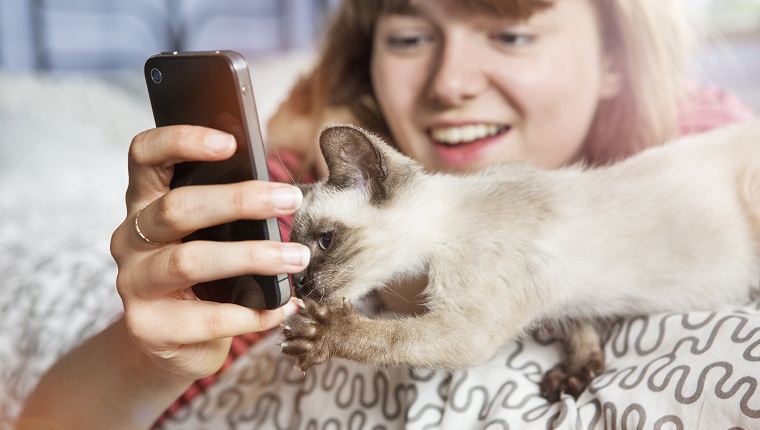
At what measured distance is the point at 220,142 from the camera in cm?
56

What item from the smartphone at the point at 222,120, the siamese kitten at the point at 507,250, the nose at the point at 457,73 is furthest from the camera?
the nose at the point at 457,73

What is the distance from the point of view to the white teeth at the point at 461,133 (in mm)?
849

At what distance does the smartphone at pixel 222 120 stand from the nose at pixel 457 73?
0.32 m

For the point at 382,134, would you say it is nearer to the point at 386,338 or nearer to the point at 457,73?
the point at 457,73

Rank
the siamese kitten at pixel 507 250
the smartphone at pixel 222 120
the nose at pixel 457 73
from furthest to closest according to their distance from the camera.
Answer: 1. the nose at pixel 457 73
2. the siamese kitten at pixel 507 250
3. the smartphone at pixel 222 120

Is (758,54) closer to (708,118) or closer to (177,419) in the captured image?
(708,118)

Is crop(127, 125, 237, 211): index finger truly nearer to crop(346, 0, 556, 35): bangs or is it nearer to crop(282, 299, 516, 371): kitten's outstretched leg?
crop(282, 299, 516, 371): kitten's outstretched leg

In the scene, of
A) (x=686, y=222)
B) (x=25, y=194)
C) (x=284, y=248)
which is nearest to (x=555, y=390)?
(x=686, y=222)

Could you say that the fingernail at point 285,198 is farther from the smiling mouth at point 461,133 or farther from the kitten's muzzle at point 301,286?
the smiling mouth at point 461,133

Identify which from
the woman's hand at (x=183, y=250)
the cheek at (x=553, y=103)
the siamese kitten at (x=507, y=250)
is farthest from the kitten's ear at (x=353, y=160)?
the cheek at (x=553, y=103)

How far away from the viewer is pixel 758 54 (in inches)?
82.7

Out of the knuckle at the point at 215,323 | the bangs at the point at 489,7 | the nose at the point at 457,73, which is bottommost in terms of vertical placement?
the knuckle at the point at 215,323

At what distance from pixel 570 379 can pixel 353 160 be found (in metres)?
0.38

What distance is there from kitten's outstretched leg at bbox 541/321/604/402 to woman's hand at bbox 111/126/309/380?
0.34m
